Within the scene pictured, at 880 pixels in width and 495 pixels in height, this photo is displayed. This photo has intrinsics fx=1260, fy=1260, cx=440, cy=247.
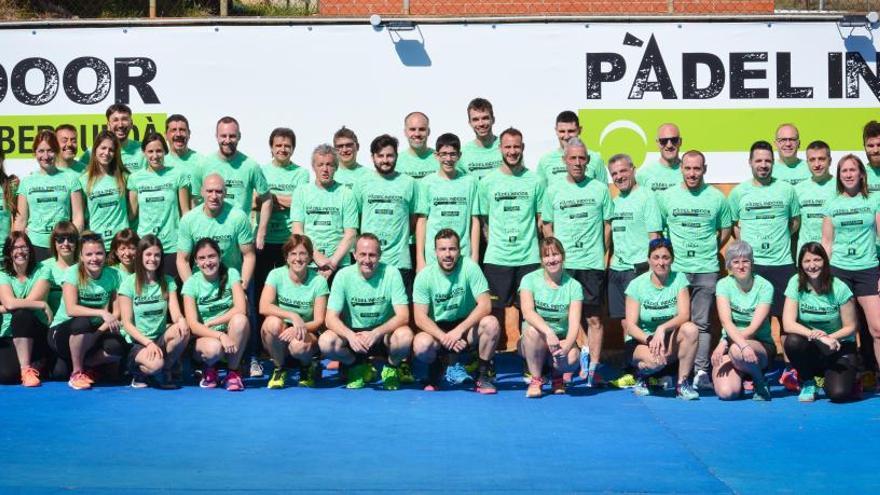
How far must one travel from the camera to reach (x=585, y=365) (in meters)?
10.5

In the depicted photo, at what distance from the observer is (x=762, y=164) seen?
1015cm

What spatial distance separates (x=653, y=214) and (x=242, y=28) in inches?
180

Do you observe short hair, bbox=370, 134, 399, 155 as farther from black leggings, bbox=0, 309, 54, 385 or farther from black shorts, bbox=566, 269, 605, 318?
black leggings, bbox=0, 309, 54, 385

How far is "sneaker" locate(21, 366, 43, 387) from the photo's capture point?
9.82 m

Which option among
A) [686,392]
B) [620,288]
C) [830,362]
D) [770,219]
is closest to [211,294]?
[620,288]

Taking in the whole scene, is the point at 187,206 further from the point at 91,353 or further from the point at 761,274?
the point at 761,274

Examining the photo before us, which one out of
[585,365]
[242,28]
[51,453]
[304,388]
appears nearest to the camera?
[51,453]

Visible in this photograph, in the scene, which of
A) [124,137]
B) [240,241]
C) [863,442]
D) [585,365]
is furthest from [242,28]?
[863,442]

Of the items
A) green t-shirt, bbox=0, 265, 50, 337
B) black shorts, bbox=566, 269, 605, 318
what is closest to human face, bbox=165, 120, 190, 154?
green t-shirt, bbox=0, 265, 50, 337

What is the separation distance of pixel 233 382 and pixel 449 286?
1819 mm

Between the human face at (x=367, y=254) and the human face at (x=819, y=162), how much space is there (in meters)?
3.63

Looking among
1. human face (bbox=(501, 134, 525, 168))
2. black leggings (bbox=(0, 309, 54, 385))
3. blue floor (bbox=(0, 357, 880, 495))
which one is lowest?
blue floor (bbox=(0, 357, 880, 495))

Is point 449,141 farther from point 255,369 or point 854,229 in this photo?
point 854,229

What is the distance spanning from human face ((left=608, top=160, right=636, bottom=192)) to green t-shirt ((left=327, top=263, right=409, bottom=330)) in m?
1.98
